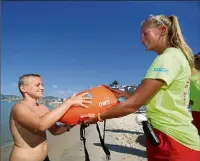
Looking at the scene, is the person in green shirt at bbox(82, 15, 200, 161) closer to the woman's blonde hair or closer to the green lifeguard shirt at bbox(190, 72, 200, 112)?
the woman's blonde hair

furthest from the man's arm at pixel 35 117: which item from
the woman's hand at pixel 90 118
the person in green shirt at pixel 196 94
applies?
the person in green shirt at pixel 196 94

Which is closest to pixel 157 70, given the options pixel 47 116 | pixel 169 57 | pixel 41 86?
pixel 169 57

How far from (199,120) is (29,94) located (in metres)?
3.57

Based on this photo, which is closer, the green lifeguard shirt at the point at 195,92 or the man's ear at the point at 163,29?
the man's ear at the point at 163,29

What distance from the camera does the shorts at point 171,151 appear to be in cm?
254

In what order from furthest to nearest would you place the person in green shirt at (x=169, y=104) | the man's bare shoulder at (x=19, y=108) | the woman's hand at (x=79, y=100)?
the man's bare shoulder at (x=19, y=108) < the woman's hand at (x=79, y=100) < the person in green shirt at (x=169, y=104)

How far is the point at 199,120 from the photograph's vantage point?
5.98 m

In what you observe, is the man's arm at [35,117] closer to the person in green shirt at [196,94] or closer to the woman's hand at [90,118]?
the woman's hand at [90,118]

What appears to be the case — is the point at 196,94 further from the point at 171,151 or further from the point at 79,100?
the point at 171,151

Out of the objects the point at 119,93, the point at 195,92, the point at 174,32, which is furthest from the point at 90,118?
the point at 195,92

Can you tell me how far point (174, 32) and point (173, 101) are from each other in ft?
2.09

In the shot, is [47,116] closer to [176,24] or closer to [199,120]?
[176,24]

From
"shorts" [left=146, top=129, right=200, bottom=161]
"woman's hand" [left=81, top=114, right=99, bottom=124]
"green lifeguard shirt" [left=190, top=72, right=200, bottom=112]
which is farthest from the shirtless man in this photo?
"green lifeguard shirt" [left=190, top=72, right=200, bottom=112]

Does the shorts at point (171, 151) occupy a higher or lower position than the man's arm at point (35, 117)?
lower
